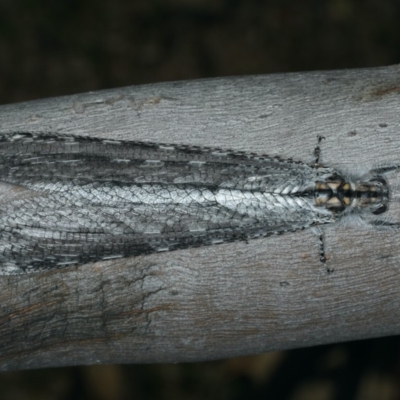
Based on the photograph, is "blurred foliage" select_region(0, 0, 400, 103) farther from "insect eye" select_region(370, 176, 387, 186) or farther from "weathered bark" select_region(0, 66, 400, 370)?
"insect eye" select_region(370, 176, 387, 186)

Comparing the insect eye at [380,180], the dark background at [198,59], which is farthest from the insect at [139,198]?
the dark background at [198,59]

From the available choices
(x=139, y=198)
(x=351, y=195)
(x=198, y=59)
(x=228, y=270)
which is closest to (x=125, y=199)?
(x=139, y=198)

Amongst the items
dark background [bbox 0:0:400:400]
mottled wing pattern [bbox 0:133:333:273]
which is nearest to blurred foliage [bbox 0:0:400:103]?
dark background [bbox 0:0:400:400]

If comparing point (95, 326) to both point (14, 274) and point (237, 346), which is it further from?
point (237, 346)

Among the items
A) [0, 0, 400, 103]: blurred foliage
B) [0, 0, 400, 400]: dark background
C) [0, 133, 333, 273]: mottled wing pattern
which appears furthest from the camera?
[0, 0, 400, 103]: blurred foliage

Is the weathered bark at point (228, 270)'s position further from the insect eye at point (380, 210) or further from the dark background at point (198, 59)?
the dark background at point (198, 59)

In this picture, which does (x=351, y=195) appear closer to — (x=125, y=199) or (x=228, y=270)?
(x=228, y=270)

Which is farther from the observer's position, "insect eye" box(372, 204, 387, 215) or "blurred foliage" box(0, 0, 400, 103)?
"blurred foliage" box(0, 0, 400, 103)
